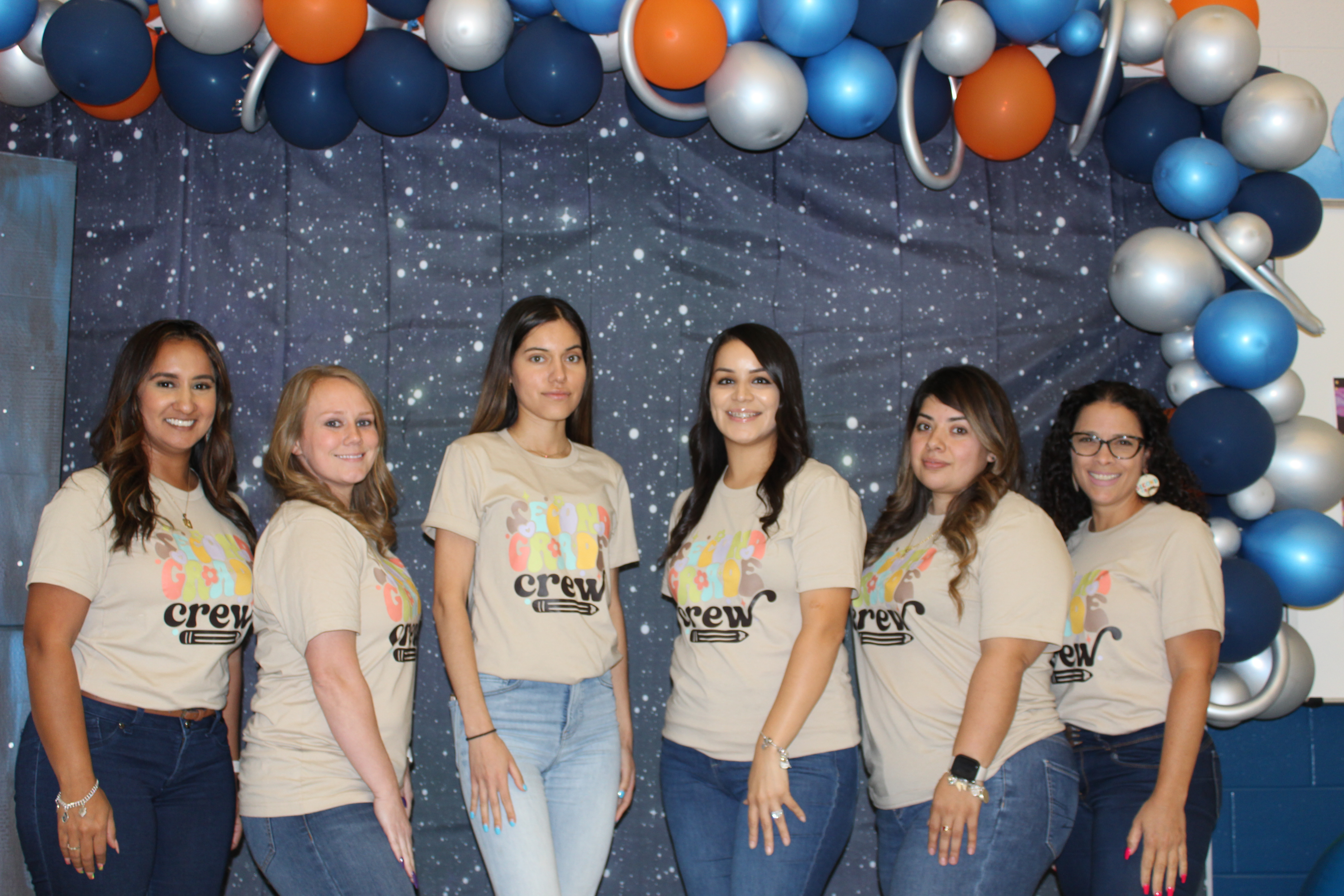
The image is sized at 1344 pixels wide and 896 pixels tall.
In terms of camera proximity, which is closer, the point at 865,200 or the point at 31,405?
the point at 31,405

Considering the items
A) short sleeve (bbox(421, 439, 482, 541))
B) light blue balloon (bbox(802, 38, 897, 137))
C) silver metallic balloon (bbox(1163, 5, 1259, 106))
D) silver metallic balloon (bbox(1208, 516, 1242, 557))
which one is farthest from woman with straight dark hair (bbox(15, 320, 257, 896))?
silver metallic balloon (bbox(1163, 5, 1259, 106))

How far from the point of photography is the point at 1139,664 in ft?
7.18

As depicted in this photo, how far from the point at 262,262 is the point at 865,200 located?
6.34ft

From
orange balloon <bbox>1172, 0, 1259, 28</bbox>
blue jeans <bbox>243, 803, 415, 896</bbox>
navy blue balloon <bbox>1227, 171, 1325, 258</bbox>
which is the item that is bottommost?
blue jeans <bbox>243, 803, 415, 896</bbox>

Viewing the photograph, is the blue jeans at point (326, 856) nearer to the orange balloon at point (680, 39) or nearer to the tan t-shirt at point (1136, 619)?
the tan t-shirt at point (1136, 619)

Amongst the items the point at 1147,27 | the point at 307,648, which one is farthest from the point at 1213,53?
the point at 307,648

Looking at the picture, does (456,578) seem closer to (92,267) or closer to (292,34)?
(292,34)

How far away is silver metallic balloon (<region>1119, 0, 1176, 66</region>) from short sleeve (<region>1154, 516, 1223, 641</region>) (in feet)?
4.77

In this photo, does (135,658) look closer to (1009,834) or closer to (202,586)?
(202,586)

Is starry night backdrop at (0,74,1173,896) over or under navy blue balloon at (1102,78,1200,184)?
under

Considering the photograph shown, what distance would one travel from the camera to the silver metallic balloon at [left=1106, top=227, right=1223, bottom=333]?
264 centimetres

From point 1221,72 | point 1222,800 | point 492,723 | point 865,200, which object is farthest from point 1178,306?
point 492,723

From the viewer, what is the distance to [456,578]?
2.11 metres

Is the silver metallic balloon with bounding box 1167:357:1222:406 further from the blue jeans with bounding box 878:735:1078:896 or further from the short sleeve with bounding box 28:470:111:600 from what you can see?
Result: the short sleeve with bounding box 28:470:111:600
